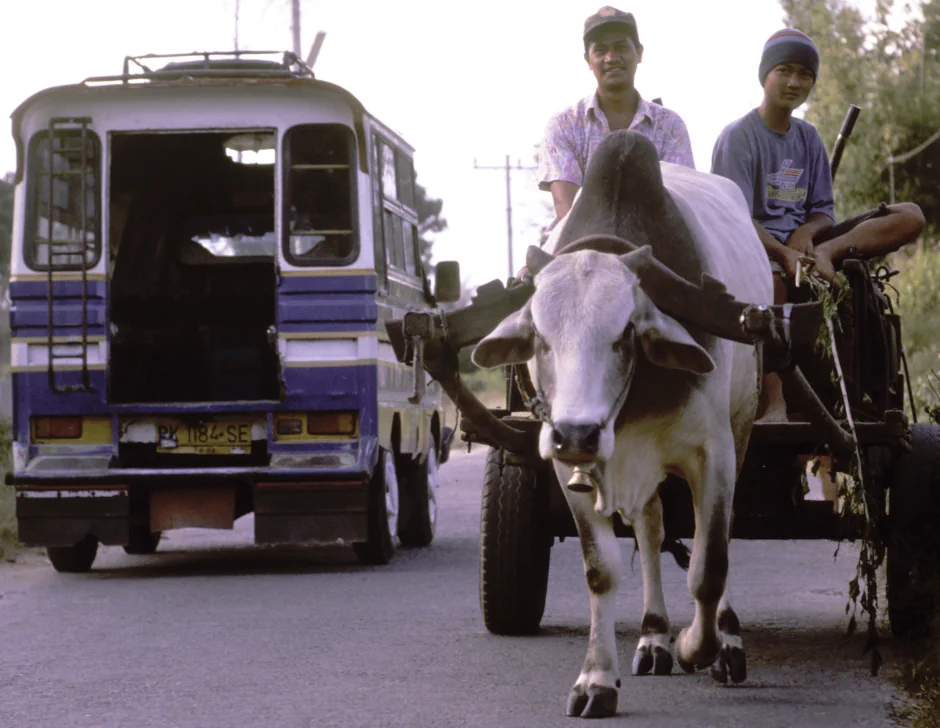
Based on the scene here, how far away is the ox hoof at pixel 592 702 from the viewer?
658 centimetres

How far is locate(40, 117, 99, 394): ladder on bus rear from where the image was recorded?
1196cm

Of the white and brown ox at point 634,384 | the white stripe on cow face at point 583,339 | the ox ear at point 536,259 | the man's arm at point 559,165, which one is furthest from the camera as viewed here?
the man's arm at point 559,165

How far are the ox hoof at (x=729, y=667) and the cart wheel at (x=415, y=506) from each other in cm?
715

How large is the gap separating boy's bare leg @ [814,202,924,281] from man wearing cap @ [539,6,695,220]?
100 centimetres

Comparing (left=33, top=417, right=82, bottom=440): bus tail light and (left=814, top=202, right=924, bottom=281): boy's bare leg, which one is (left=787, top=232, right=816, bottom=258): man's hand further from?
(left=33, top=417, right=82, bottom=440): bus tail light

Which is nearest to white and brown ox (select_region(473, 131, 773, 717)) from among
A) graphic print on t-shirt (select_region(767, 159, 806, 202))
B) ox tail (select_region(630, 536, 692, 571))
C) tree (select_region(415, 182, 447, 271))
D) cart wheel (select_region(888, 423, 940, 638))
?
ox tail (select_region(630, 536, 692, 571))

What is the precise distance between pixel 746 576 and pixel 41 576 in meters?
4.61

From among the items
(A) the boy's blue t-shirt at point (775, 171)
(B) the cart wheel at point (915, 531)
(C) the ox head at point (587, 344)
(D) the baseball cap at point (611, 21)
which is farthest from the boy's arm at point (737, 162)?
(C) the ox head at point (587, 344)

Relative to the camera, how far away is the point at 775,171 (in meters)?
8.96

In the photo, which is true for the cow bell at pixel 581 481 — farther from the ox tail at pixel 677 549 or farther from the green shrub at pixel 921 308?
the green shrub at pixel 921 308

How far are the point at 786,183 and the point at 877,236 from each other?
23.6 inches

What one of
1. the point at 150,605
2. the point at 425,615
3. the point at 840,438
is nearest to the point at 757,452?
the point at 840,438

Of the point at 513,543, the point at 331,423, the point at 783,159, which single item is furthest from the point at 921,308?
the point at 513,543

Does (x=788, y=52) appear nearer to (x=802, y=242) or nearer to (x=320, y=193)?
(x=802, y=242)
